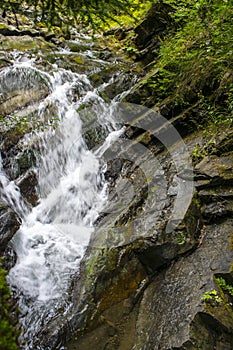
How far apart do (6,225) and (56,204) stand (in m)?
1.49

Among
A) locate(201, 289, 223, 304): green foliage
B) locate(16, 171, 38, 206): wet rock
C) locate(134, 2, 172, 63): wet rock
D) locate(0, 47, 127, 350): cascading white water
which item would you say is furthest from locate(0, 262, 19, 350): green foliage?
locate(134, 2, 172, 63): wet rock

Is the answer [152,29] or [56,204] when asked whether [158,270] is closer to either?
[56,204]

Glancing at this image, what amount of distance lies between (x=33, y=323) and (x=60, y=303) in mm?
437

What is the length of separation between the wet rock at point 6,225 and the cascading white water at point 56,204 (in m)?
0.36

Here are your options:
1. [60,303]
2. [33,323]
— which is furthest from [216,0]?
[33,323]

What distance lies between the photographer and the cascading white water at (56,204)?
438 cm

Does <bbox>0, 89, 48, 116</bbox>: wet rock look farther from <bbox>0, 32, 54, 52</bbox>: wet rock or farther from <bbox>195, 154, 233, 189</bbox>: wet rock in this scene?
<bbox>195, 154, 233, 189</bbox>: wet rock

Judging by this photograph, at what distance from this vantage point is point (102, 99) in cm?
816

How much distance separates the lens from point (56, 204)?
601cm

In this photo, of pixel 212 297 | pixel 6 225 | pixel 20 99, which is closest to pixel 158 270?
pixel 212 297

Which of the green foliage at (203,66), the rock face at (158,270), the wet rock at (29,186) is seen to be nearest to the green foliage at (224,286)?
the rock face at (158,270)

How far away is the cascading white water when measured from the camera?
14.4 ft

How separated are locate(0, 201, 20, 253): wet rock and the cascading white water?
0.36 m

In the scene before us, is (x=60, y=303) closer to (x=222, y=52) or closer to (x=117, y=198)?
(x=117, y=198)
